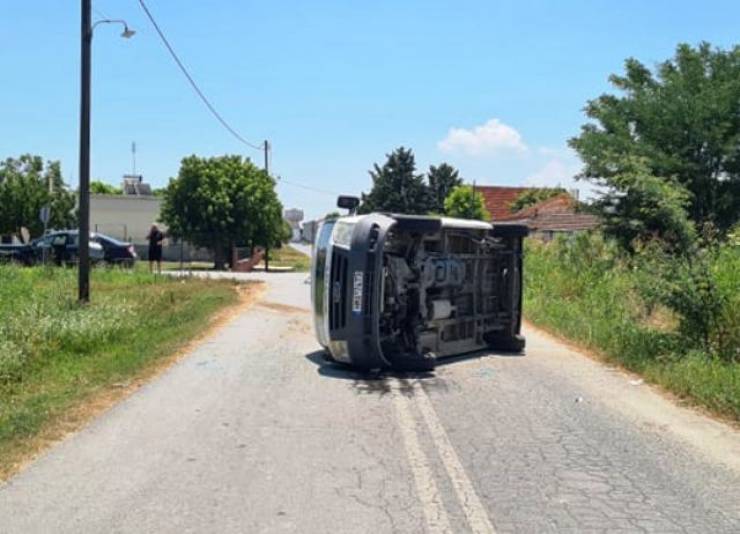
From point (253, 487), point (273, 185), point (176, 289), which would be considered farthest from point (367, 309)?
point (273, 185)

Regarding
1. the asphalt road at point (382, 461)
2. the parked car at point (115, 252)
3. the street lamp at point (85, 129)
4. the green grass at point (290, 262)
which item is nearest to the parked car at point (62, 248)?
the parked car at point (115, 252)

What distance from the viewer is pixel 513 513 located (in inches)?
215

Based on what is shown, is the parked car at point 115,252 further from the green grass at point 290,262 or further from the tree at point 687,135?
the tree at point 687,135

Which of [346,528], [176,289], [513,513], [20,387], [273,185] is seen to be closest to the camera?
[346,528]

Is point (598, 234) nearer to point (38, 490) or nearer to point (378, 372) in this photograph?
point (378, 372)

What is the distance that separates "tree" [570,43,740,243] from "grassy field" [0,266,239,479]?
35.4 feet

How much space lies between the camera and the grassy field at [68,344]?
8164mm

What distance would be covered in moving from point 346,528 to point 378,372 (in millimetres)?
5989

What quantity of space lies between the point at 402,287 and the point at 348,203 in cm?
225

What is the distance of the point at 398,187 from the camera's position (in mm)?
74750

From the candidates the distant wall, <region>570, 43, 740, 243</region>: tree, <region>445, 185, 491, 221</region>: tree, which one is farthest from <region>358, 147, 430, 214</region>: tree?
<region>570, 43, 740, 243</region>: tree

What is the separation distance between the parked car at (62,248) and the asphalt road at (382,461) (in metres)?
25.2

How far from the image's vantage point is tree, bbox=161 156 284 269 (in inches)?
1679

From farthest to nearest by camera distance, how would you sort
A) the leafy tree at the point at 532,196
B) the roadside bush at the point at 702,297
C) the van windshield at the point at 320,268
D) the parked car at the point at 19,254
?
the leafy tree at the point at 532,196
the parked car at the point at 19,254
the roadside bush at the point at 702,297
the van windshield at the point at 320,268
